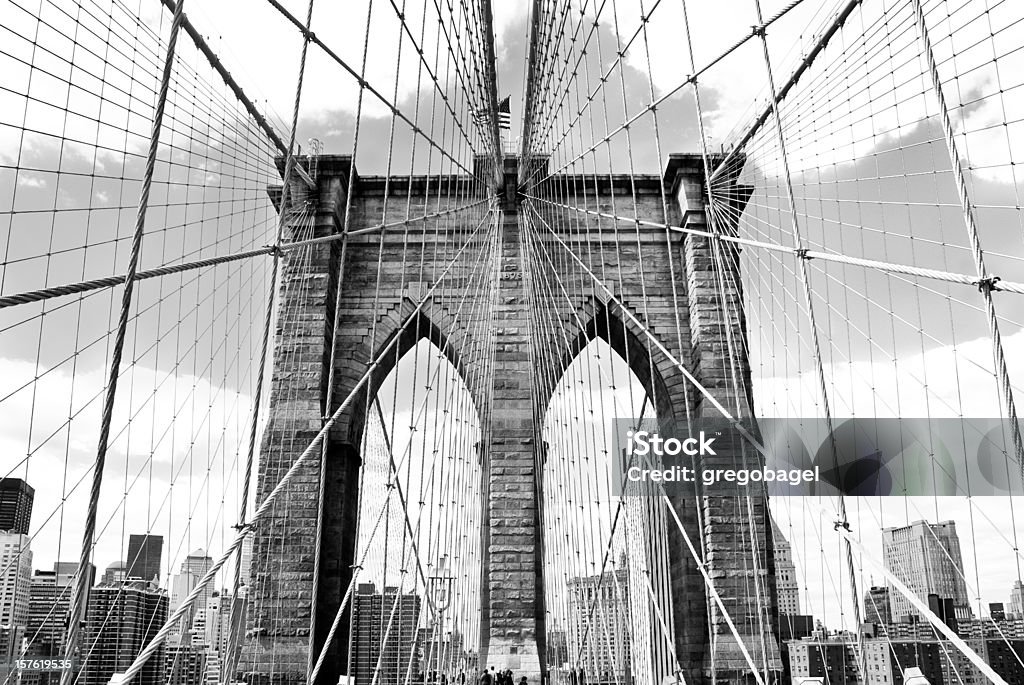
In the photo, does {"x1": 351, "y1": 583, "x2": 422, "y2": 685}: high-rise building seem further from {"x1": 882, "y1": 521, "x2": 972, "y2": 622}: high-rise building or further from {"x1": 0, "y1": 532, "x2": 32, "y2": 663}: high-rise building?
{"x1": 882, "y1": 521, "x2": 972, "y2": 622}: high-rise building

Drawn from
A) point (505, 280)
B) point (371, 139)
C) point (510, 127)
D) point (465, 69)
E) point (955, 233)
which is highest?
point (371, 139)

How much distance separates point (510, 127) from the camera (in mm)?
13844

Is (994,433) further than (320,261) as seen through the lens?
No

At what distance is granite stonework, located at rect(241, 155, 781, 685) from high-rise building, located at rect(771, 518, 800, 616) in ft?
4.17

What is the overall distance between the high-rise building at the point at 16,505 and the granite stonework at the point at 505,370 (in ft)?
13.4

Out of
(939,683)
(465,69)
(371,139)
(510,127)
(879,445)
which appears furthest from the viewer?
(939,683)

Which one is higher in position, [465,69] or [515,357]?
[465,69]

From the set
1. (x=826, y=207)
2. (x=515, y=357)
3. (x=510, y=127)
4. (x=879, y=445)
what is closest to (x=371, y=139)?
(x=510, y=127)

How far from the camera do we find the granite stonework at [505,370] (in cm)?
1096

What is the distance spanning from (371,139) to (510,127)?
3.64m

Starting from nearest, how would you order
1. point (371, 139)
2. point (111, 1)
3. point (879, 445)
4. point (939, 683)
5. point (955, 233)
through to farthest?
point (111, 1) < point (955, 233) < point (879, 445) < point (371, 139) < point (939, 683)

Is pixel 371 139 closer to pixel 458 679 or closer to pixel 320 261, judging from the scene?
pixel 320 261

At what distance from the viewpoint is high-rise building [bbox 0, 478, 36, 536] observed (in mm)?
→ 6019

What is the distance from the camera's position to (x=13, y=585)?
6793mm
